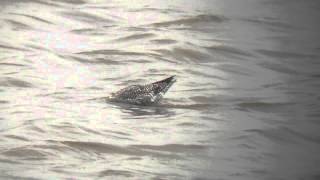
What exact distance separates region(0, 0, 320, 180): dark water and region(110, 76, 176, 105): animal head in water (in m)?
0.10

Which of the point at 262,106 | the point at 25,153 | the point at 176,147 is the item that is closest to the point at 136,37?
the point at 262,106

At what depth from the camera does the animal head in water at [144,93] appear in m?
8.35

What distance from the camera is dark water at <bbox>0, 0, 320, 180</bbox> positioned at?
695 cm

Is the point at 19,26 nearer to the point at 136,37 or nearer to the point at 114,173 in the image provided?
the point at 136,37

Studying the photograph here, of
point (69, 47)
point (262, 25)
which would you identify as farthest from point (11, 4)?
point (262, 25)

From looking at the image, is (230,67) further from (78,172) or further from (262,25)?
(78,172)

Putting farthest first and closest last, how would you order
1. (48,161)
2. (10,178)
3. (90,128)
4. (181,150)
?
1. (90,128)
2. (181,150)
3. (48,161)
4. (10,178)

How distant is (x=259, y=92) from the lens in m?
9.19

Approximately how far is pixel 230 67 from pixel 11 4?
3.89 meters

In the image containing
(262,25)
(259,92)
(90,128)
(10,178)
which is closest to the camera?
(10,178)

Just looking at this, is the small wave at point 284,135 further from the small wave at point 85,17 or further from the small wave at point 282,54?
the small wave at point 85,17

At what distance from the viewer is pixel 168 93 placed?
906 centimetres

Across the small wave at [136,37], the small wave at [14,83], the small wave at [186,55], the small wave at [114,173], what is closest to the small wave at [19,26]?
the small wave at [136,37]

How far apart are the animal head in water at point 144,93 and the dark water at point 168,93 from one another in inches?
3.9
